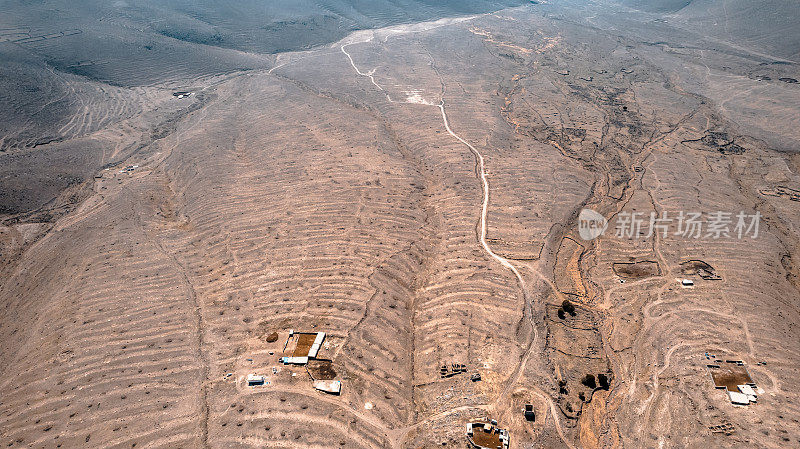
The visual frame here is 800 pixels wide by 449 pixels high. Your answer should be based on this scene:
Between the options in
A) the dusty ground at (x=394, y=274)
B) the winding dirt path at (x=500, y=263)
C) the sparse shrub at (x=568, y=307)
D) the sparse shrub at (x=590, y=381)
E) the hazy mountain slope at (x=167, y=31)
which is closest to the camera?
the dusty ground at (x=394, y=274)

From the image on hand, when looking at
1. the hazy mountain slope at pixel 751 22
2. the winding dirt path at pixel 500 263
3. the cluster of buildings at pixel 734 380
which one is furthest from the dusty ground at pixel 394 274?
the hazy mountain slope at pixel 751 22

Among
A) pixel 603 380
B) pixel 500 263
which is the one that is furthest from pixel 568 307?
pixel 500 263

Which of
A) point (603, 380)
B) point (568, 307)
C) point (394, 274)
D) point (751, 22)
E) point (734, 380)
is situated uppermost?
point (751, 22)

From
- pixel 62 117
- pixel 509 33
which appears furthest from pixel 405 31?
pixel 62 117

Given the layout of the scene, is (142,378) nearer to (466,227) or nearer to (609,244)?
(466,227)

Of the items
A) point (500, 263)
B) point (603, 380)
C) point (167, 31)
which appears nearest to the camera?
point (603, 380)

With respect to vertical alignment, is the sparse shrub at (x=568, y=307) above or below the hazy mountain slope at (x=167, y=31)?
below

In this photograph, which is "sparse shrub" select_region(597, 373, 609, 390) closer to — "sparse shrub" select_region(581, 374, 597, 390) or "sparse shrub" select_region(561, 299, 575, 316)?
"sparse shrub" select_region(581, 374, 597, 390)

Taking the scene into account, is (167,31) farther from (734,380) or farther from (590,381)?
(734,380)

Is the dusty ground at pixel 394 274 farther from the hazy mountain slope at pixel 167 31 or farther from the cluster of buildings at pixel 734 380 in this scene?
the hazy mountain slope at pixel 167 31
